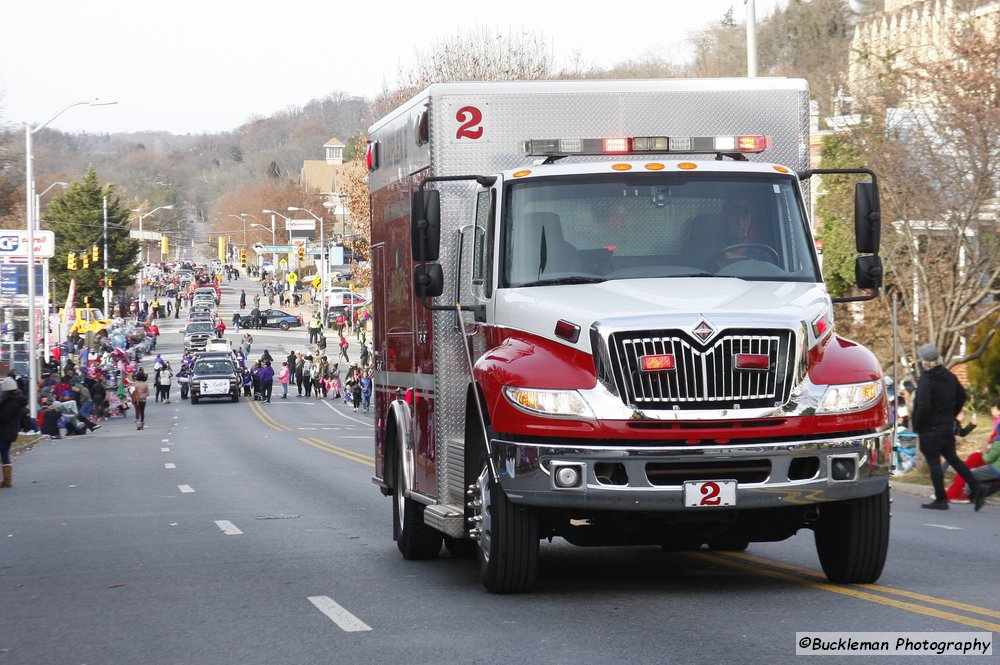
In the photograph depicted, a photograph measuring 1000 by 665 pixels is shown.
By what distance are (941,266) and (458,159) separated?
15759mm

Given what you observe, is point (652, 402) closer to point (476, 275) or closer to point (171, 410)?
point (476, 275)

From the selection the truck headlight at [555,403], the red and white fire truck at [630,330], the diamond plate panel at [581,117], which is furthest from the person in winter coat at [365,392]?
the truck headlight at [555,403]

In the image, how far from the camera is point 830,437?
9.55m

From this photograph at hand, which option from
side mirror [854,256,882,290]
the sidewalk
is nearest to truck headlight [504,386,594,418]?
side mirror [854,256,882,290]

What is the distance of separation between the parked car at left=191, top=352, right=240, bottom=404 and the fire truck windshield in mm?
55529

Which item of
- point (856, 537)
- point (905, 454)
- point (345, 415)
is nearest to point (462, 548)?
point (856, 537)

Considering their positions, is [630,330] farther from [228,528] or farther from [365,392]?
[365,392]

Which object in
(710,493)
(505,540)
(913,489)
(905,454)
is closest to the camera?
(710,493)

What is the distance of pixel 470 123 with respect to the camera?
1110 centimetres

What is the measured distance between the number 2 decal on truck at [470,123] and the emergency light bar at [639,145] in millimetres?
415

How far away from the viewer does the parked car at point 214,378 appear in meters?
64.8

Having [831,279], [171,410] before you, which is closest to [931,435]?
[831,279]

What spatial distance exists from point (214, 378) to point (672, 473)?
57135 millimetres

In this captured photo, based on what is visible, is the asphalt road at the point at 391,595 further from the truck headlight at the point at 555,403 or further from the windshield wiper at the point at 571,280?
the windshield wiper at the point at 571,280
